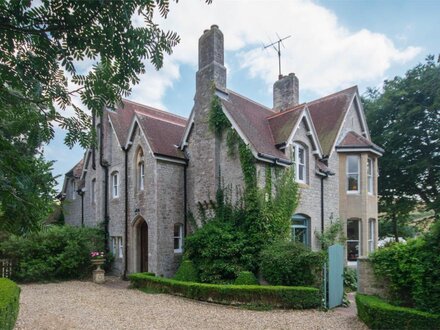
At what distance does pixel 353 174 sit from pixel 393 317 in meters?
12.1

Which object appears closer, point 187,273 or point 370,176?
point 187,273

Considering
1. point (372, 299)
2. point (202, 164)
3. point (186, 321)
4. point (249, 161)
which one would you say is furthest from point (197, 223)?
point (372, 299)

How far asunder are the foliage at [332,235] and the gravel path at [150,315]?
20.4 feet

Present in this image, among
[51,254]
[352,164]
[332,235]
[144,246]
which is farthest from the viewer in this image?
[352,164]

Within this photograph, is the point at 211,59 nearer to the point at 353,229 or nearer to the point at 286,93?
the point at 286,93

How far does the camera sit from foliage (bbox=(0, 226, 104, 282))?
17984 millimetres

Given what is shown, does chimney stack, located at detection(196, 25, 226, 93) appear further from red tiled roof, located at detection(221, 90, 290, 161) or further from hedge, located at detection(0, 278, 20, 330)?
hedge, located at detection(0, 278, 20, 330)

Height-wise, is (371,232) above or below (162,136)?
below

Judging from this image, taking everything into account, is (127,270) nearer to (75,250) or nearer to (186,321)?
(75,250)

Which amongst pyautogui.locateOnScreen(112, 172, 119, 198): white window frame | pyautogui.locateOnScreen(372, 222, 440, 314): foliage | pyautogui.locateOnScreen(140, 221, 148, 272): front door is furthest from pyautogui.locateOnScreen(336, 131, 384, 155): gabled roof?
pyautogui.locateOnScreen(112, 172, 119, 198): white window frame

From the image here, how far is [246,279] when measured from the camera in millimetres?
13281

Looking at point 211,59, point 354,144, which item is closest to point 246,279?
point 211,59

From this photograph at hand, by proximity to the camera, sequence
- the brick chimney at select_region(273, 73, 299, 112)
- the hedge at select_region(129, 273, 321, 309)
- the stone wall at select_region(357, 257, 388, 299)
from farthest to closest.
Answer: the brick chimney at select_region(273, 73, 299, 112) < the hedge at select_region(129, 273, 321, 309) < the stone wall at select_region(357, 257, 388, 299)

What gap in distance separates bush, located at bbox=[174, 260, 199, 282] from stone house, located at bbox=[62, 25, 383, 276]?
2426 millimetres
